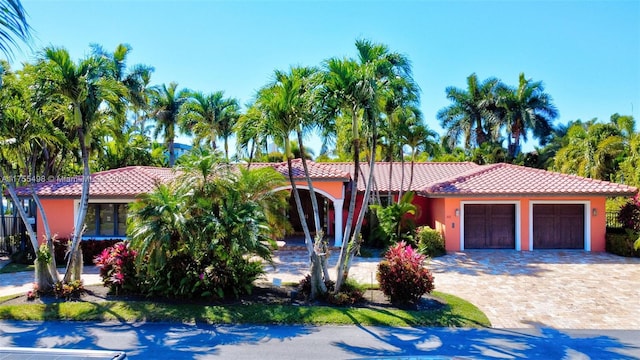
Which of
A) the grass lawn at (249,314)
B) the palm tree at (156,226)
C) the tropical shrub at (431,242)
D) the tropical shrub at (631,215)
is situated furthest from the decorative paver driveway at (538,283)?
the palm tree at (156,226)

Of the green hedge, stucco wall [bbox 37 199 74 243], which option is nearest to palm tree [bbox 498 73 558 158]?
the green hedge

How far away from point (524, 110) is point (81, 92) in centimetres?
3665

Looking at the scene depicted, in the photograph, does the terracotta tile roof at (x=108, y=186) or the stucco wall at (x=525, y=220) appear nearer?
the terracotta tile roof at (x=108, y=186)

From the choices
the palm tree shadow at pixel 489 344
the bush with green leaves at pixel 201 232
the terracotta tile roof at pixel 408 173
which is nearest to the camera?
the palm tree shadow at pixel 489 344

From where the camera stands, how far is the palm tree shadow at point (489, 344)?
756 cm

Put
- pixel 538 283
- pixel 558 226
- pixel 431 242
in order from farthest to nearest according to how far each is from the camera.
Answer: pixel 558 226
pixel 431 242
pixel 538 283

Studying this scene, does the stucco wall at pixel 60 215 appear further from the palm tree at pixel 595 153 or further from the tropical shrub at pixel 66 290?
the palm tree at pixel 595 153

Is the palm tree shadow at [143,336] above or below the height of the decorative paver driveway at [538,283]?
below

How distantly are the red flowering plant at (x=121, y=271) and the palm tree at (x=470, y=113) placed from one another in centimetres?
3480

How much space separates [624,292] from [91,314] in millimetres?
14807

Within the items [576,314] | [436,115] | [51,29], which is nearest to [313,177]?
[576,314]

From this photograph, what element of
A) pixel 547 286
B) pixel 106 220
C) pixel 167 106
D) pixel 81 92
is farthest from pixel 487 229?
pixel 167 106

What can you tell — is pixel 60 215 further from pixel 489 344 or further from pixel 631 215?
pixel 631 215

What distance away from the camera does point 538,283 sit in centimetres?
1279
